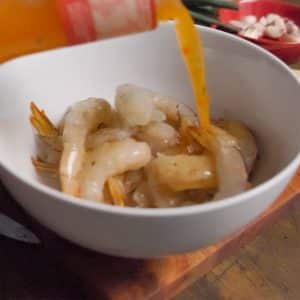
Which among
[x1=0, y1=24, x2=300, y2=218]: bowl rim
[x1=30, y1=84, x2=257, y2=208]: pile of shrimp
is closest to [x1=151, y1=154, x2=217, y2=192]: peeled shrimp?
[x1=30, y1=84, x2=257, y2=208]: pile of shrimp

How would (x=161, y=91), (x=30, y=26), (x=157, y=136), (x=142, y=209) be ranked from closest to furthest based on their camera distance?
(x=142, y=209)
(x=30, y=26)
(x=157, y=136)
(x=161, y=91)

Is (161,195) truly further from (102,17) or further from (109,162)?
(102,17)

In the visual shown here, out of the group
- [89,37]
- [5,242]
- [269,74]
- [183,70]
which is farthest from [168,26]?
[5,242]

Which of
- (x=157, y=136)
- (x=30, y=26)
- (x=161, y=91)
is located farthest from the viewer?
(x=161, y=91)

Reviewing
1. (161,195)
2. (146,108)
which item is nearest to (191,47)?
(146,108)

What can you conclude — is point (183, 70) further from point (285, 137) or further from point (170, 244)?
point (170, 244)

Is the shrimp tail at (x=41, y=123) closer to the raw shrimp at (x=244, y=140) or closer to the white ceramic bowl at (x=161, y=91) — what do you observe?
the white ceramic bowl at (x=161, y=91)
